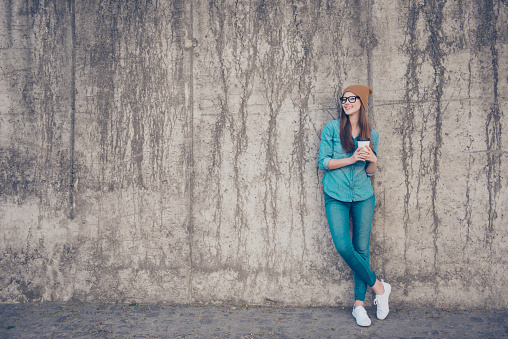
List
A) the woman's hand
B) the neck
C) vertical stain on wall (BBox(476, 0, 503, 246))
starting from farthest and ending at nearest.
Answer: vertical stain on wall (BBox(476, 0, 503, 246)), the neck, the woman's hand

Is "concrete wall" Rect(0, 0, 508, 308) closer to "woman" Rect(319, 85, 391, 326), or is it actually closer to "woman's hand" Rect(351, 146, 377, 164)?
"woman" Rect(319, 85, 391, 326)

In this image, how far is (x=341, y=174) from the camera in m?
3.10

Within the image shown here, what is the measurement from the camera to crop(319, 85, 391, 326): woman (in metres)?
3.05

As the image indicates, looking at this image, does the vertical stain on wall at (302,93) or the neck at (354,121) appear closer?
the neck at (354,121)

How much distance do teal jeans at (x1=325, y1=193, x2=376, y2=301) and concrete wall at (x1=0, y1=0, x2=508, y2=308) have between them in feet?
1.20

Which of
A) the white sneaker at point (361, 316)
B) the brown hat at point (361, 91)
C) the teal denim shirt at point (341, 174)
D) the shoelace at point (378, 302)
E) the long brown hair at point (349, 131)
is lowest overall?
the white sneaker at point (361, 316)

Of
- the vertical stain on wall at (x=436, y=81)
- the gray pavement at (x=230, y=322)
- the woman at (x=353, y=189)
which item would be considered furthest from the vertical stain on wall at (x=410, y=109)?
the gray pavement at (x=230, y=322)

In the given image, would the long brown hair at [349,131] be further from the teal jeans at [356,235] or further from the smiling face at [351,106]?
the teal jeans at [356,235]

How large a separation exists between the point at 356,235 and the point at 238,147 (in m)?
1.48

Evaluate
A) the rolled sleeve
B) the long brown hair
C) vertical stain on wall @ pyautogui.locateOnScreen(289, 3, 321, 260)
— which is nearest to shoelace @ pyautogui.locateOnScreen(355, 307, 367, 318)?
vertical stain on wall @ pyautogui.locateOnScreen(289, 3, 321, 260)

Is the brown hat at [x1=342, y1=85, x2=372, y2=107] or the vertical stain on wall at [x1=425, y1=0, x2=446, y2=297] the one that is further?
the vertical stain on wall at [x1=425, y1=0, x2=446, y2=297]

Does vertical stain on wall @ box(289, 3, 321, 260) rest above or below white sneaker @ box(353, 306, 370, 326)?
above

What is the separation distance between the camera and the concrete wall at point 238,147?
3.44 metres

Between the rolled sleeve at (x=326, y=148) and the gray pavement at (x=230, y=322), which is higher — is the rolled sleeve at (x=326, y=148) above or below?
above
